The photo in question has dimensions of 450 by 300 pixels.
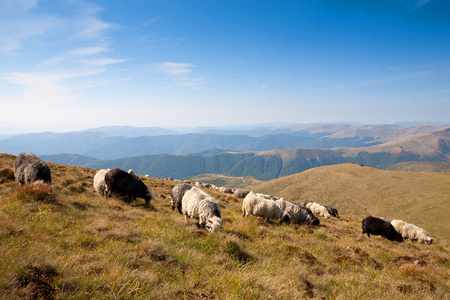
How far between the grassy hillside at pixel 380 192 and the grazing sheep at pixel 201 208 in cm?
5115

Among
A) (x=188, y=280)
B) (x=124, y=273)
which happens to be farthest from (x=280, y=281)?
(x=124, y=273)

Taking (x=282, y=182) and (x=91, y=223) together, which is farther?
(x=282, y=182)

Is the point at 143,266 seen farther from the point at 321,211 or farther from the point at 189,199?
the point at 321,211

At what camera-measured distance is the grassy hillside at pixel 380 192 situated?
158 ft

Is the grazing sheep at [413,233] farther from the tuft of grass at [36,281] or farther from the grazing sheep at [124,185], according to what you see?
the tuft of grass at [36,281]

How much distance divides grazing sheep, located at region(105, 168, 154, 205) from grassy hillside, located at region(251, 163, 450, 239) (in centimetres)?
5414

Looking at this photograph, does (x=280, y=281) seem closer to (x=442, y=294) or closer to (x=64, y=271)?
(x=64, y=271)

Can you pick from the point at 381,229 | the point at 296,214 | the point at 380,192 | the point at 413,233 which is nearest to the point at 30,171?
the point at 296,214

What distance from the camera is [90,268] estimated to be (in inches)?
137

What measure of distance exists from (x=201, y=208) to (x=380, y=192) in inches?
3056

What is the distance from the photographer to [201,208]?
10.2m

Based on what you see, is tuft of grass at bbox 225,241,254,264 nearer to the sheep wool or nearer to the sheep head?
the sheep head

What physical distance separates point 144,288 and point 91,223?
162 inches

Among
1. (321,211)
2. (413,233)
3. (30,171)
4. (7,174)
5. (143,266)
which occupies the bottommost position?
(321,211)
